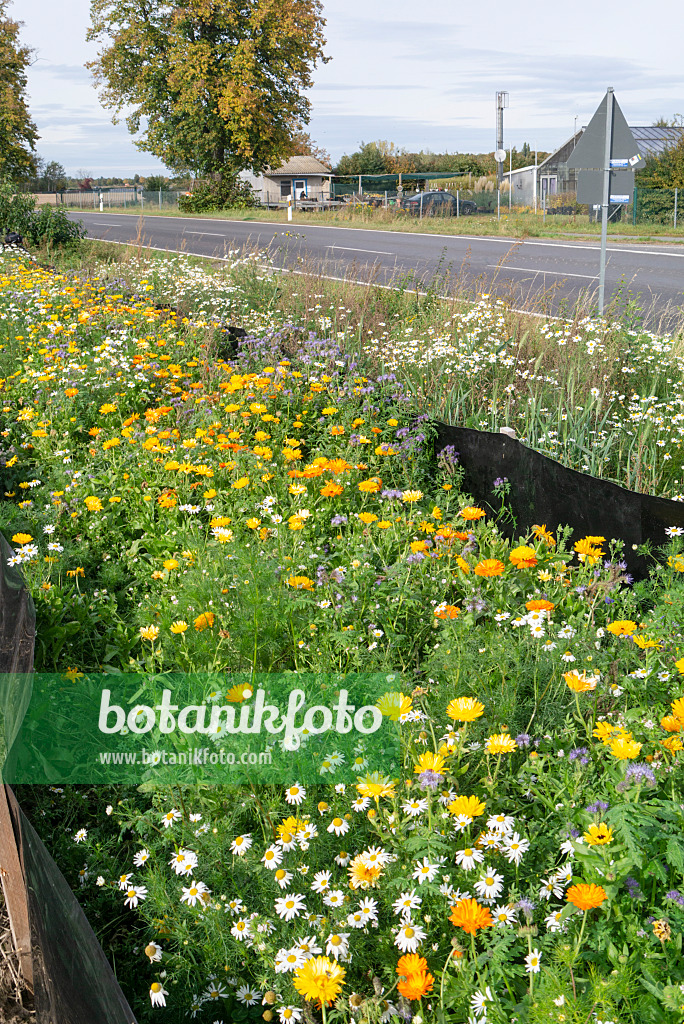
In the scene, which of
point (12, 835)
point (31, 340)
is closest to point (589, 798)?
point (12, 835)

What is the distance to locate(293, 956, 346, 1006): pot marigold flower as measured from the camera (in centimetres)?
193

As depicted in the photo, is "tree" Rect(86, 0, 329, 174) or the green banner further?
"tree" Rect(86, 0, 329, 174)

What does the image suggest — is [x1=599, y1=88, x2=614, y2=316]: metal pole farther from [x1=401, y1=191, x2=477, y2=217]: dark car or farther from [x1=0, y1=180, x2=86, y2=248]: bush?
A: [x1=401, y1=191, x2=477, y2=217]: dark car

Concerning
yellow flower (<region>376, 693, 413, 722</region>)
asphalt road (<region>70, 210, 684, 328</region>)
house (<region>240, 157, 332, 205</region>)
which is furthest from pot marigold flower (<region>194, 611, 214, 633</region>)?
house (<region>240, 157, 332, 205</region>)

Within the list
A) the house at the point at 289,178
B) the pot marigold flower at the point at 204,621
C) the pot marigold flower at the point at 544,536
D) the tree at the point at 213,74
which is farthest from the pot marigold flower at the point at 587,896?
the house at the point at 289,178

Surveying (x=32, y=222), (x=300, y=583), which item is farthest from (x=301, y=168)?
(x=300, y=583)

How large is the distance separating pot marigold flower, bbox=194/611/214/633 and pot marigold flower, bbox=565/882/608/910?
164 centimetres

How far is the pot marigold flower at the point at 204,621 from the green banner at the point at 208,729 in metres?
0.20

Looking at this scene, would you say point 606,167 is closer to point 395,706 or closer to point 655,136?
point 395,706

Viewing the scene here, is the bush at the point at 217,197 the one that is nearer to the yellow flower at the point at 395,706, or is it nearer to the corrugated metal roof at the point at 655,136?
the corrugated metal roof at the point at 655,136

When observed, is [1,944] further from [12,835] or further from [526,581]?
[526,581]

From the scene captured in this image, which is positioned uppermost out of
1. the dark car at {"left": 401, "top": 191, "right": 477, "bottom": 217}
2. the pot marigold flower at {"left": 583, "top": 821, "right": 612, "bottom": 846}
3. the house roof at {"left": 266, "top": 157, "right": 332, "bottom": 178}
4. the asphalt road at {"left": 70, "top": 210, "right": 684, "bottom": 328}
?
the house roof at {"left": 266, "top": 157, "right": 332, "bottom": 178}

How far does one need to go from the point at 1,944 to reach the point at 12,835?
85cm

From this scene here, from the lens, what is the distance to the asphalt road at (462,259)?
9602 millimetres
